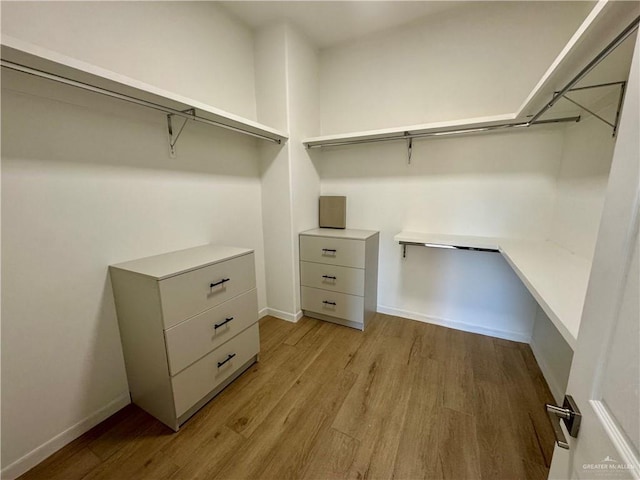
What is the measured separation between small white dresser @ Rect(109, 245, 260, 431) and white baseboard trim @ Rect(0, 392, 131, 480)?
88 mm

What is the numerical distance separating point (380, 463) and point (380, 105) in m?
2.56

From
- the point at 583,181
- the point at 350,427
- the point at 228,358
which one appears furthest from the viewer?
the point at 228,358

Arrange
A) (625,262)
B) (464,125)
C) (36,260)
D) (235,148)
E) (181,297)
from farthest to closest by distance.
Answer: (235,148), (464,125), (181,297), (36,260), (625,262)

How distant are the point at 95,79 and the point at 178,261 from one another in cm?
89

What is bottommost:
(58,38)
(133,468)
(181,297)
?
(133,468)

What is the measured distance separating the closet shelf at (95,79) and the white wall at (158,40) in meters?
0.24

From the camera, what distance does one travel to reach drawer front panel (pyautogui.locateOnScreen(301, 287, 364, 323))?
2275 millimetres

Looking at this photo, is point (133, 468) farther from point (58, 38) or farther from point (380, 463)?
point (58, 38)

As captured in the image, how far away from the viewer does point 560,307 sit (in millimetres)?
865

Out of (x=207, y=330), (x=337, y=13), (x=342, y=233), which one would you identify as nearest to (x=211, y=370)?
(x=207, y=330)

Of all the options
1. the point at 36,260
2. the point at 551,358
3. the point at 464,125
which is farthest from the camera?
the point at 464,125

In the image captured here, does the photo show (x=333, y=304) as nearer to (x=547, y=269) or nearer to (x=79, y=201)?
(x=547, y=269)

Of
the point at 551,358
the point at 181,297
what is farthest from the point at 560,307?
the point at 181,297

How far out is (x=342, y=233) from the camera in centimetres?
235
